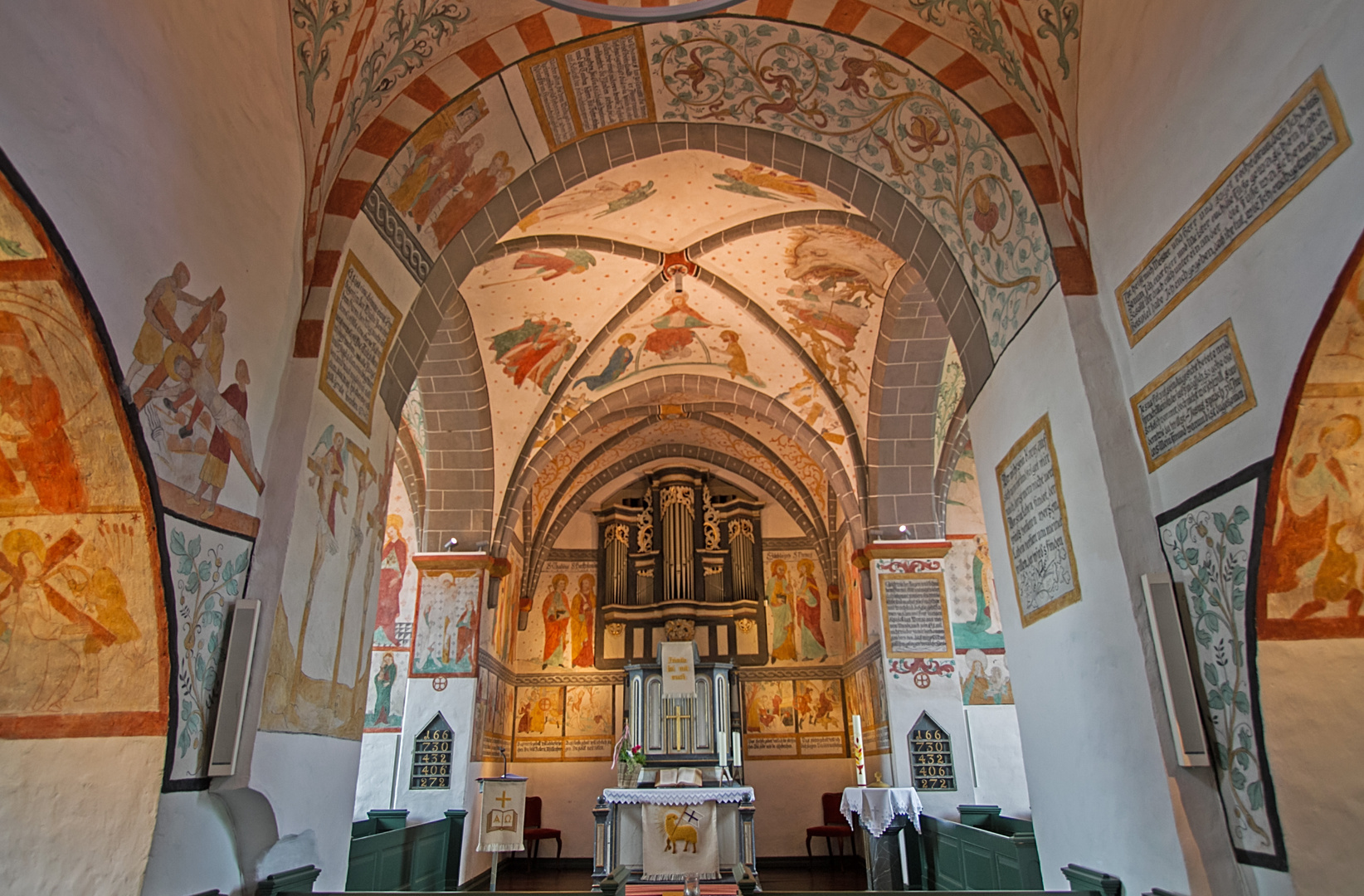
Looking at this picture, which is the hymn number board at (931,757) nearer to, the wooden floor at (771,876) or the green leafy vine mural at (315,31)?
the wooden floor at (771,876)

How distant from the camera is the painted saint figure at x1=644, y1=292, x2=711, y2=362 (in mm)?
9672

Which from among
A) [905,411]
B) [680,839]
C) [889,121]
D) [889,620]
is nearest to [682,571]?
[889,620]

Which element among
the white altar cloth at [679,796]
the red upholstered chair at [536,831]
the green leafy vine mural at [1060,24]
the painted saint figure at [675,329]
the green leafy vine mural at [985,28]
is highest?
the painted saint figure at [675,329]

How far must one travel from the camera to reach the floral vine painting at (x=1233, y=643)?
291cm

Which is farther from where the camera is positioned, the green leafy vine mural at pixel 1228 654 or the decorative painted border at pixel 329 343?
the decorative painted border at pixel 329 343

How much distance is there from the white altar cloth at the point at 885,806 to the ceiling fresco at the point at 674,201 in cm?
601

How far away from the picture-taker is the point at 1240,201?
2.95 metres

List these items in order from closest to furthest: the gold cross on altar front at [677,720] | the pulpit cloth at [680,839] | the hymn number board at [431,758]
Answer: the pulpit cloth at [680,839]
the hymn number board at [431,758]
the gold cross on altar front at [677,720]

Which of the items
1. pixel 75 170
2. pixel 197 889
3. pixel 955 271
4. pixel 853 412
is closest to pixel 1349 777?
pixel 955 271

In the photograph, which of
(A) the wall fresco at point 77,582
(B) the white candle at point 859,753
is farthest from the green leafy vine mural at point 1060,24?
(B) the white candle at point 859,753

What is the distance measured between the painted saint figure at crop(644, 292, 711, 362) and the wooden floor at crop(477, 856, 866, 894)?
20.8ft

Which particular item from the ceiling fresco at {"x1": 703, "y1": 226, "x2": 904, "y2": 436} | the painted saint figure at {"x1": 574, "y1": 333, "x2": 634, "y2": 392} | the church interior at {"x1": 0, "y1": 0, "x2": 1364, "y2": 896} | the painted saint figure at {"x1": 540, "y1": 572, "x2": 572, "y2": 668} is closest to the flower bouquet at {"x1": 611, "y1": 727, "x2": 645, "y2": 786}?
the church interior at {"x1": 0, "y1": 0, "x2": 1364, "y2": 896}

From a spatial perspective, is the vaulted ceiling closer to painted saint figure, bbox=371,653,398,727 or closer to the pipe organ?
painted saint figure, bbox=371,653,398,727

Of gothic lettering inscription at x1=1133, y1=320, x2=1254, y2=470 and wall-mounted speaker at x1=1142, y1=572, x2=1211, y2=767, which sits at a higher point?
gothic lettering inscription at x1=1133, y1=320, x2=1254, y2=470
